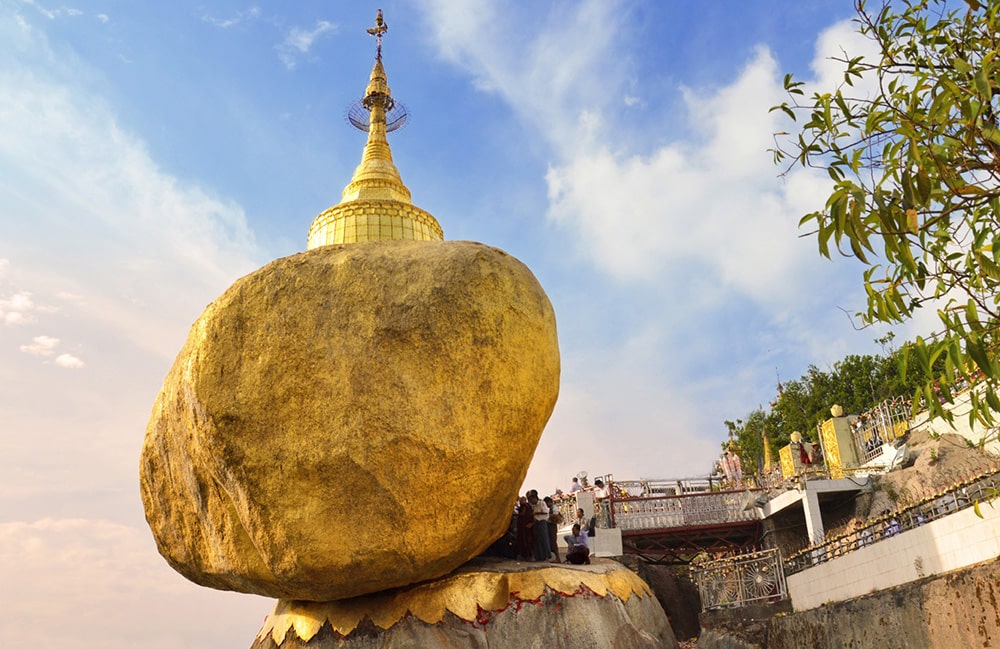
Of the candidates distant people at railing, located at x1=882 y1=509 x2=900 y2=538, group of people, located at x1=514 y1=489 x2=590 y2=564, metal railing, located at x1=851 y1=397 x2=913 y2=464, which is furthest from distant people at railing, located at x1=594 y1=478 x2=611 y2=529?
metal railing, located at x1=851 y1=397 x2=913 y2=464

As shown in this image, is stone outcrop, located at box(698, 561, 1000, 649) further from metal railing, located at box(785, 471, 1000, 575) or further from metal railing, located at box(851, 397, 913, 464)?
metal railing, located at box(851, 397, 913, 464)

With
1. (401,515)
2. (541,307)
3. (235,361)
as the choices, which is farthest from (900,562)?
(235,361)

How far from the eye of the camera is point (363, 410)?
8867 millimetres

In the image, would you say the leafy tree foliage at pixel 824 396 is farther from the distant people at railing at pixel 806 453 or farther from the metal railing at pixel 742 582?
the metal railing at pixel 742 582

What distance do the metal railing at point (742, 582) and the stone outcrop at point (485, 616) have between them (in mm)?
5478

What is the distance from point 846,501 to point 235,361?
17.3 meters

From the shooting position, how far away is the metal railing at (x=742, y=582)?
15.2m

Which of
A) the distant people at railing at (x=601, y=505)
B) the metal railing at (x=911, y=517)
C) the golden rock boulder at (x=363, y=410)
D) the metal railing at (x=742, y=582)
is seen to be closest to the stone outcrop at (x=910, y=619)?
the metal railing at (x=911, y=517)

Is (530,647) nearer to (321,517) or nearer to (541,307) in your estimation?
(321,517)

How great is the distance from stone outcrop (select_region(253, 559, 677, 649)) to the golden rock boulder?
0.42 meters

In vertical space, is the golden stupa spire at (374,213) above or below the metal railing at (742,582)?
above

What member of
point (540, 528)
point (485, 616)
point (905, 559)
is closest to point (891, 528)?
point (905, 559)

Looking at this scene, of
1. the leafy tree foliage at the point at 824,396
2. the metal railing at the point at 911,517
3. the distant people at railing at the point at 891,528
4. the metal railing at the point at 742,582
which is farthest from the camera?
the leafy tree foliage at the point at 824,396

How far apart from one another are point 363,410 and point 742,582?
9641 mm
